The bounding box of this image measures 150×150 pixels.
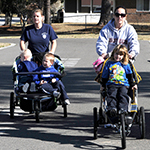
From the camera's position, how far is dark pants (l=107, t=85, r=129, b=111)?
5.72 m

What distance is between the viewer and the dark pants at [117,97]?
18.8 ft

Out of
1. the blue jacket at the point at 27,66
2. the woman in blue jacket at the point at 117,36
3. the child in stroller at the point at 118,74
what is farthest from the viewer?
the blue jacket at the point at 27,66

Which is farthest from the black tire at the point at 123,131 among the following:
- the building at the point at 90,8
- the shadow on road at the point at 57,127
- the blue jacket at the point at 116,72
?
the building at the point at 90,8

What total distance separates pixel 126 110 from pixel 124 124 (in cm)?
29

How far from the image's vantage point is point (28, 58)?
7465mm

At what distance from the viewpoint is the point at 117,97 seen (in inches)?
231

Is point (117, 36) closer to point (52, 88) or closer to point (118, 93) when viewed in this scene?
point (118, 93)

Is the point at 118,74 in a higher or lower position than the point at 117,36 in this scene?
lower

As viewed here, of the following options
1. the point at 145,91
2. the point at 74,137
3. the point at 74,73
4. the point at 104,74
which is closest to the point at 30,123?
the point at 74,137

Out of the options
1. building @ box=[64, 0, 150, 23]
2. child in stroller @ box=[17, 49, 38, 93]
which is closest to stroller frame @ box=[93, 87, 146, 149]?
child in stroller @ box=[17, 49, 38, 93]

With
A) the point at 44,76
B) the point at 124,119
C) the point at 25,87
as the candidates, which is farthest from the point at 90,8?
the point at 124,119

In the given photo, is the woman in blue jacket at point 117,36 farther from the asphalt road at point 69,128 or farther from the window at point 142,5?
the window at point 142,5

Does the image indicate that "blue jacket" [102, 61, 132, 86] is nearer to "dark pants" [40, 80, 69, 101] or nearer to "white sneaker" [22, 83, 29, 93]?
"dark pants" [40, 80, 69, 101]

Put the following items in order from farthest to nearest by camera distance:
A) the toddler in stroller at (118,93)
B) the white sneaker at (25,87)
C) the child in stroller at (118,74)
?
the white sneaker at (25,87) < the child in stroller at (118,74) < the toddler in stroller at (118,93)
